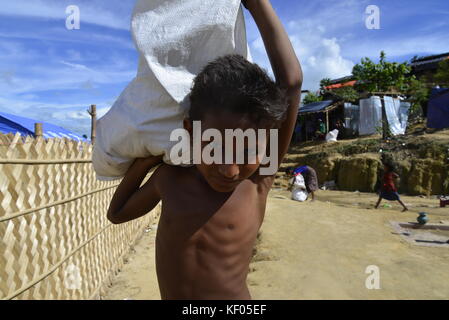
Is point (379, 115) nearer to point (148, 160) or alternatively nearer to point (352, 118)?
point (352, 118)

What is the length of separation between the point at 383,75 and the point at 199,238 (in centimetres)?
2371

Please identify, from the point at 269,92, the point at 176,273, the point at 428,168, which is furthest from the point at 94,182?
the point at 428,168

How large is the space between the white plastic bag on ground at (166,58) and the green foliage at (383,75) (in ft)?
75.7

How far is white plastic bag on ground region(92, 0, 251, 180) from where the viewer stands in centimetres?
122

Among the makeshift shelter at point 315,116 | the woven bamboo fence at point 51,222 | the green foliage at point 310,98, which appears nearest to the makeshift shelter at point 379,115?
the makeshift shelter at point 315,116

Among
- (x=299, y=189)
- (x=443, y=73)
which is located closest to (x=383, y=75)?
(x=443, y=73)

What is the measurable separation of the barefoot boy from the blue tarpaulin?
784 inches

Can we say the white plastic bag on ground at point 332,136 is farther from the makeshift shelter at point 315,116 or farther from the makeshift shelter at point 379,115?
the makeshift shelter at point 379,115

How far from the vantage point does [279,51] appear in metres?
1.27

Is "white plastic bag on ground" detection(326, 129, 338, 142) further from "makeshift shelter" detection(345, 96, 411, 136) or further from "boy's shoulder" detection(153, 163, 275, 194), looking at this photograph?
"boy's shoulder" detection(153, 163, 275, 194)

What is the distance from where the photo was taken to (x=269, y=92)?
1166mm

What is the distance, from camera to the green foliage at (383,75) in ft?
71.1

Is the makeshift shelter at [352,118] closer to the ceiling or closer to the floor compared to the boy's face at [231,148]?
closer to the ceiling
